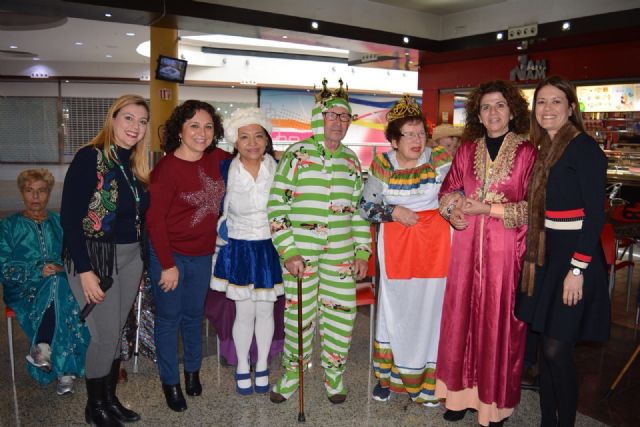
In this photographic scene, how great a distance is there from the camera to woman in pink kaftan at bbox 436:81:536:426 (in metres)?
2.38

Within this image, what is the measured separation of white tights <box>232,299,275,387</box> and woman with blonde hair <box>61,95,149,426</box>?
63 centimetres

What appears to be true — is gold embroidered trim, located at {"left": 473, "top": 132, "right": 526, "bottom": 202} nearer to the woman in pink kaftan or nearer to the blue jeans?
the woman in pink kaftan

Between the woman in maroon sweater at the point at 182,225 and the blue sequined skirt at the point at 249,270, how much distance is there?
0.10m

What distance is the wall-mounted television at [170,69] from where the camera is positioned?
7.35 meters

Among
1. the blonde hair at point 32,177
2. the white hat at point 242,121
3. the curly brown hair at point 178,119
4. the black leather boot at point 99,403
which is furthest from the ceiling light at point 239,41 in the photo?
the black leather boot at point 99,403

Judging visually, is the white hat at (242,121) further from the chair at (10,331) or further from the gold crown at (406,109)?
the chair at (10,331)

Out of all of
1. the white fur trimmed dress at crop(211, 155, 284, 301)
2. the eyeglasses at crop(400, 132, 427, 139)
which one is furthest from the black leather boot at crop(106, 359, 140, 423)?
the eyeglasses at crop(400, 132, 427, 139)

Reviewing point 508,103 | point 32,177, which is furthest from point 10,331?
point 508,103

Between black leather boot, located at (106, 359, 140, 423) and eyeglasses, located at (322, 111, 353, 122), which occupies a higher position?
eyeglasses, located at (322, 111, 353, 122)

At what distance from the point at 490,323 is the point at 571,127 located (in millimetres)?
981

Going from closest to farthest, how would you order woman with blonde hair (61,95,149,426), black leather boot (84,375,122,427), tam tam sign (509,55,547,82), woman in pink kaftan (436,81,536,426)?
woman with blonde hair (61,95,149,426)
woman in pink kaftan (436,81,536,426)
black leather boot (84,375,122,427)
tam tam sign (509,55,547,82)

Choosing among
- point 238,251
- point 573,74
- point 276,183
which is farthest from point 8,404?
point 573,74

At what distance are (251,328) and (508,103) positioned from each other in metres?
1.85

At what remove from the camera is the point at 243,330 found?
115 inches
